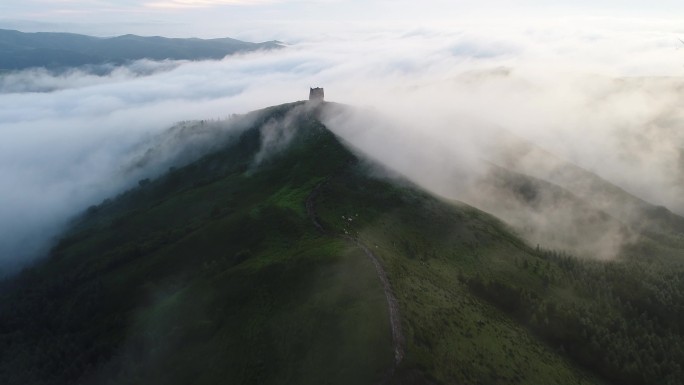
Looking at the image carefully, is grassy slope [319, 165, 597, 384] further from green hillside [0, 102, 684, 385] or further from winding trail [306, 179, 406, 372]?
winding trail [306, 179, 406, 372]

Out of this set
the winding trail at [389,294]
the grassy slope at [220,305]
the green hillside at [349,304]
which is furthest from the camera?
the grassy slope at [220,305]

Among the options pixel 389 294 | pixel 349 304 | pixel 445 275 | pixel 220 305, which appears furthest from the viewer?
pixel 445 275

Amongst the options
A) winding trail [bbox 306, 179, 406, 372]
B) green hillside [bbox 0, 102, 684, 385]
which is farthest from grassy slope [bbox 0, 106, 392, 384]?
winding trail [bbox 306, 179, 406, 372]

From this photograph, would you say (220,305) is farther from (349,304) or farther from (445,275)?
(445,275)

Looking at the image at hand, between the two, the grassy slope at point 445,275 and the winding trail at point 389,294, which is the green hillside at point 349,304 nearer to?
the winding trail at point 389,294

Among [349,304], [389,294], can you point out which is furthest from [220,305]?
[389,294]

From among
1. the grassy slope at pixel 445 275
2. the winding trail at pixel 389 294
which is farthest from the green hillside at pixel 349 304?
the grassy slope at pixel 445 275

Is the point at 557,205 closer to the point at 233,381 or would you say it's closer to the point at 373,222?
the point at 373,222

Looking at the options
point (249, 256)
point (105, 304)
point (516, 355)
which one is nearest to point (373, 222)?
point (249, 256)
